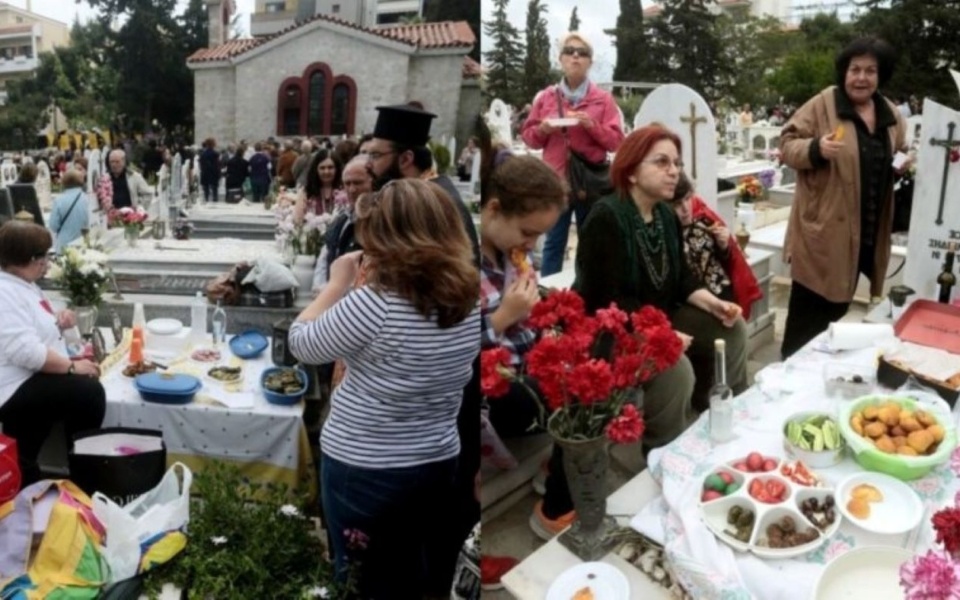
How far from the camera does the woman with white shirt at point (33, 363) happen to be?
153 cm

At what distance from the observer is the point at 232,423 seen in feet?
6.01

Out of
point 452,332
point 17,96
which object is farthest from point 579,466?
point 17,96

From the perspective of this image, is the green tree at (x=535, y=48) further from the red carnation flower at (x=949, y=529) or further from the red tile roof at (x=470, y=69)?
the red carnation flower at (x=949, y=529)

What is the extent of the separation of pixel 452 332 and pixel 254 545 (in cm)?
93

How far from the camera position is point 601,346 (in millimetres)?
1212

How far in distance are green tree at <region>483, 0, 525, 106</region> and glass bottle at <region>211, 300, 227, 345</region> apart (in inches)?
36.4

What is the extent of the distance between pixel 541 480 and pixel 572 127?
0.61 metres

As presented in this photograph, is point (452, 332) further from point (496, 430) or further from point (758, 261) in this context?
point (758, 261)

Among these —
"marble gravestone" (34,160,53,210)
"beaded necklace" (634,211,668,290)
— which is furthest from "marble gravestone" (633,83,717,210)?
"marble gravestone" (34,160,53,210)

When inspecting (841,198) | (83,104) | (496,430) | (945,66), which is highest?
(945,66)

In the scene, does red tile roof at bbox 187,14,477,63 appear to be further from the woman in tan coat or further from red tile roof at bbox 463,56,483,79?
the woman in tan coat

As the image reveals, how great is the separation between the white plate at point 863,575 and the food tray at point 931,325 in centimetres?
79

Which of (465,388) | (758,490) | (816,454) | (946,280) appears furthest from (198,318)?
(946,280)

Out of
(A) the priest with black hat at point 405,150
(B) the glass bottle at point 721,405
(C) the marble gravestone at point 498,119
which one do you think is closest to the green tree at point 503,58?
(C) the marble gravestone at point 498,119
